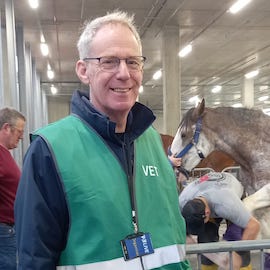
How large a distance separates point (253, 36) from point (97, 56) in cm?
1122

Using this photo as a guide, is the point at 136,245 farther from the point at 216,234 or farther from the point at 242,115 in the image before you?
the point at 242,115

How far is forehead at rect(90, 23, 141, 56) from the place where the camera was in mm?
1067

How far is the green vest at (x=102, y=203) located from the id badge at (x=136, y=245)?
0.05ft

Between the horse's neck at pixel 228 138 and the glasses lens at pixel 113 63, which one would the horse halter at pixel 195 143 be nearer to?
the horse's neck at pixel 228 138

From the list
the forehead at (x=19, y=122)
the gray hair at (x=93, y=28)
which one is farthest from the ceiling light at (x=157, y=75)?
the gray hair at (x=93, y=28)

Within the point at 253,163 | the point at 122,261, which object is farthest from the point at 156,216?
the point at 253,163

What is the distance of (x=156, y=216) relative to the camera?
111 cm

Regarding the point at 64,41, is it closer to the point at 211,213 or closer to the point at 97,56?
the point at 211,213

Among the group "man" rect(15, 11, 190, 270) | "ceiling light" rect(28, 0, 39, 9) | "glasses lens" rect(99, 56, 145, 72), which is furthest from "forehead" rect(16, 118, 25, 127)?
"ceiling light" rect(28, 0, 39, 9)

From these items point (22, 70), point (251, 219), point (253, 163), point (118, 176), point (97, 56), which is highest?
point (22, 70)

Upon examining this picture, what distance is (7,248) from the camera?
107 inches

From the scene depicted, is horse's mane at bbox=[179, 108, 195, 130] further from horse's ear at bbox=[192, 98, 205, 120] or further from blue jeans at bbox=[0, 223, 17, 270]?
blue jeans at bbox=[0, 223, 17, 270]

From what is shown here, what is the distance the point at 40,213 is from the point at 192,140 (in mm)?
2954

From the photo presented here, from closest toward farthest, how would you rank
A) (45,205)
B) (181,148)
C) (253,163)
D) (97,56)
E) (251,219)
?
(45,205) < (97,56) < (251,219) < (253,163) < (181,148)
